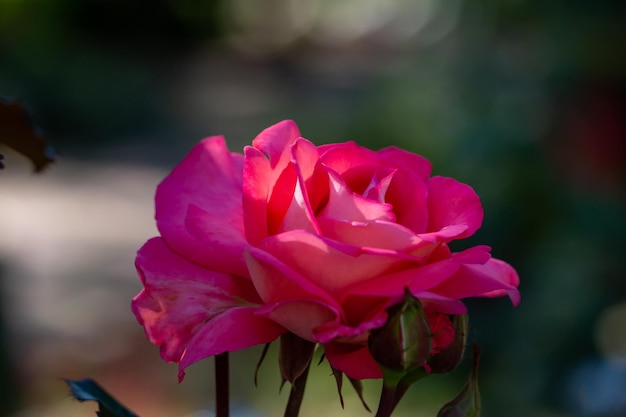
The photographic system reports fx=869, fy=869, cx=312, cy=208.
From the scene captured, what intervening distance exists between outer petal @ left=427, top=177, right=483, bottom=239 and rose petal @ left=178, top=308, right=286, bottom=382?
0.09 meters

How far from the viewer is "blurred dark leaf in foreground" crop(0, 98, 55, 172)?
16.6 inches

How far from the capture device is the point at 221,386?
39 centimetres

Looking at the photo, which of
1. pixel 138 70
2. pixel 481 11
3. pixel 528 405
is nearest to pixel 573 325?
pixel 528 405

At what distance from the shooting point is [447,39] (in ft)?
12.1

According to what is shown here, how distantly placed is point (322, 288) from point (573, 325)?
2.11 m

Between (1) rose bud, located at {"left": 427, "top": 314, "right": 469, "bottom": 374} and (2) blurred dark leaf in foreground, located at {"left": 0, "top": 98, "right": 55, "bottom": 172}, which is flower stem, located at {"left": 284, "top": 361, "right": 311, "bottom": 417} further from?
(2) blurred dark leaf in foreground, located at {"left": 0, "top": 98, "right": 55, "bottom": 172}

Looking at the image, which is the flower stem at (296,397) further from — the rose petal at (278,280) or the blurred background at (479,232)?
the blurred background at (479,232)

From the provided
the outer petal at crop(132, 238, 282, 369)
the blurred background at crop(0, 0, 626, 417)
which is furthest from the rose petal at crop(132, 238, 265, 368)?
the blurred background at crop(0, 0, 626, 417)

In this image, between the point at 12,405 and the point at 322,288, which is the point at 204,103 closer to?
the point at 12,405

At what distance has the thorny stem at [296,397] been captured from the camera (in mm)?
371

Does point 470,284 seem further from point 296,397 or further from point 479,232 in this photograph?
point 479,232

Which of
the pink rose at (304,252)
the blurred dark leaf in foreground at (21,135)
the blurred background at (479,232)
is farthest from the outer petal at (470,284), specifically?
the blurred background at (479,232)

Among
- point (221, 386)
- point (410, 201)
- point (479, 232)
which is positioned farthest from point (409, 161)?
point (479, 232)

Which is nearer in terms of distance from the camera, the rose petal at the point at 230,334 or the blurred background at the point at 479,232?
the rose petal at the point at 230,334
